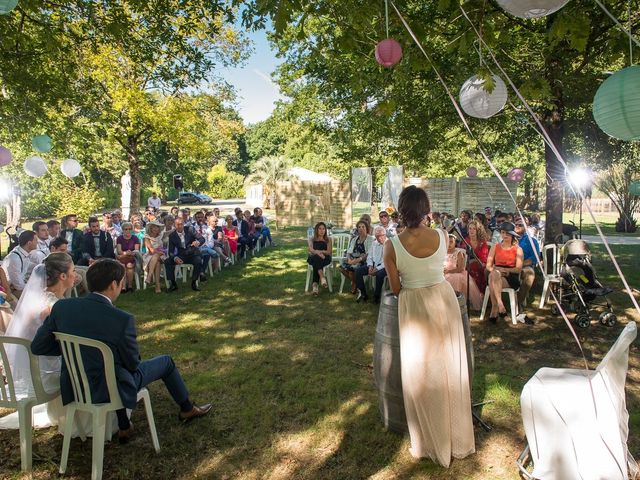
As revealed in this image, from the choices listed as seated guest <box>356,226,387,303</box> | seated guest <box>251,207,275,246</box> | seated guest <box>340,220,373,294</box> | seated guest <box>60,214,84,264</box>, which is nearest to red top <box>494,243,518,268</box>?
seated guest <box>356,226,387,303</box>

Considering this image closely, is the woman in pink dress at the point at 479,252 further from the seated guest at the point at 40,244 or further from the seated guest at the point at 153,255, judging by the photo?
the seated guest at the point at 40,244

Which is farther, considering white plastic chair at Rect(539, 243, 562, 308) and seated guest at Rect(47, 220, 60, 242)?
seated guest at Rect(47, 220, 60, 242)

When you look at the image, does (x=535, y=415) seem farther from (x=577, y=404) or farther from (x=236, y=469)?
(x=236, y=469)

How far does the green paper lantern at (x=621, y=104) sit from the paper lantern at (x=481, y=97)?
4.67 ft

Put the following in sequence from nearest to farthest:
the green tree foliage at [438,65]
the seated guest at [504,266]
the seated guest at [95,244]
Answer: the green tree foliage at [438,65]
the seated guest at [504,266]
the seated guest at [95,244]

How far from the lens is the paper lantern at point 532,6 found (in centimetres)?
267

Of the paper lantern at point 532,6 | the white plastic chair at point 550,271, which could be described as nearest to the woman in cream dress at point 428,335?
the paper lantern at point 532,6

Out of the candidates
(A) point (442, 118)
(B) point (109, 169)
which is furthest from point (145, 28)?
(B) point (109, 169)

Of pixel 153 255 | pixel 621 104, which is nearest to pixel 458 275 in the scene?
pixel 621 104

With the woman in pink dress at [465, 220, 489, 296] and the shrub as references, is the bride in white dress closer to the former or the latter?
the woman in pink dress at [465, 220, 489, 296]

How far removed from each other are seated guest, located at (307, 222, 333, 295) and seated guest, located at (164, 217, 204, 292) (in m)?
2.22

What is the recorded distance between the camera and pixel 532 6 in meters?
2.71

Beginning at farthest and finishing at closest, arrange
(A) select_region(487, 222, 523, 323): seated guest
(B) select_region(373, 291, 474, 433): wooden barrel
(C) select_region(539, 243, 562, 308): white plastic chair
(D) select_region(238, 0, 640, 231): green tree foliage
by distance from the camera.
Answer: (C) select_region(539, 243, 562, 308): white plastic chair < (A) select_region(487, 222, 523, 323): seated guest < (D) select_region(238, 0, 640, 231): green tree foliage < (B) select_region(373, 291, 474, 433): wooden barrel

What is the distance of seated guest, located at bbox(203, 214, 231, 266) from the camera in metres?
10.0
